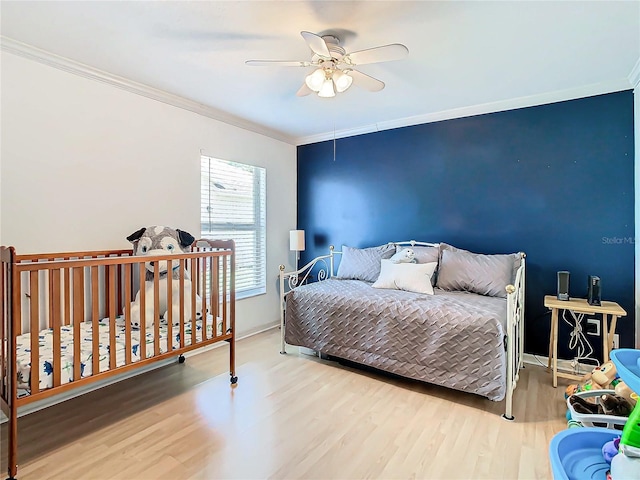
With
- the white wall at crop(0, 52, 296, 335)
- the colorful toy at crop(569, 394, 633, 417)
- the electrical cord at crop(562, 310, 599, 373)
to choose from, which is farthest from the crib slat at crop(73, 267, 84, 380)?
the electrical cord at crop(562, 310, 599, 373)

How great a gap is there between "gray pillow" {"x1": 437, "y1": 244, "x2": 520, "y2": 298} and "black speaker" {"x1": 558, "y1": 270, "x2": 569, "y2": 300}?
0.33 m

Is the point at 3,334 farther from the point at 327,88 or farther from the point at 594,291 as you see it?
the point at 594,291

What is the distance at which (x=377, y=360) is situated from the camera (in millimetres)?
2629

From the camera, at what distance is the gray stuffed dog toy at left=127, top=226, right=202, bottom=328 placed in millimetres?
2391

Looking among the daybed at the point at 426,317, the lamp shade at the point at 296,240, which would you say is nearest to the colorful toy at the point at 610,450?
the daybed at the point at 426,317

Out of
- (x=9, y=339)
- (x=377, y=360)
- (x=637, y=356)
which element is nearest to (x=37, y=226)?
(x=9, y=339)

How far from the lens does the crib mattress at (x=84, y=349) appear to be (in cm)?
171

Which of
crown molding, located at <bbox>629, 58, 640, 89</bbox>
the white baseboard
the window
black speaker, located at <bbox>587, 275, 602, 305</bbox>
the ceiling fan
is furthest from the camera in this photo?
the window

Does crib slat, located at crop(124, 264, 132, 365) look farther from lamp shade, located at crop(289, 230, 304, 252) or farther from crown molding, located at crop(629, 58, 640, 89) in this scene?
crown molding, located at crop(629, 58, 640, 89)

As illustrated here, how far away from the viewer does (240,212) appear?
3730mm

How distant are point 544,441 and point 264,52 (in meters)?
2.84

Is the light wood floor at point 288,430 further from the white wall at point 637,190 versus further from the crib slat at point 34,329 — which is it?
the white wall at point 637,190

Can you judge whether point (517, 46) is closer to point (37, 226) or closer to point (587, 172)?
point (587, 172)

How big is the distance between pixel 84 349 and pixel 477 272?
9.40 feet
